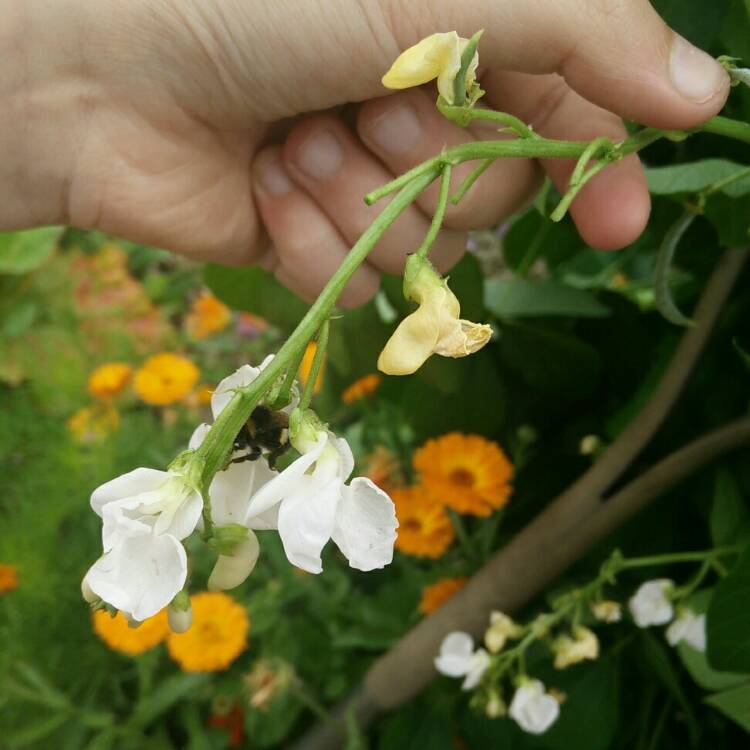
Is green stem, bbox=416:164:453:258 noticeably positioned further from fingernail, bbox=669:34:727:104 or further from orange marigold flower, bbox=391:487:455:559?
orange marigold flower, bbox=391:487:455:559

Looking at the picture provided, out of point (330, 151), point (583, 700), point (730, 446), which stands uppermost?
point (330, 151)

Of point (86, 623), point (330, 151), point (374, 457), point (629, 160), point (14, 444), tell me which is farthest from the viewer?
point (14, 444)

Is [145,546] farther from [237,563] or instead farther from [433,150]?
Result: [433,150]

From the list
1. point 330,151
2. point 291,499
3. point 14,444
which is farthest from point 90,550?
point 291,499

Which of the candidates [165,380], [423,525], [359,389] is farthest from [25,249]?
[423,525]

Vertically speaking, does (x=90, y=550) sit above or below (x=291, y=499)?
below

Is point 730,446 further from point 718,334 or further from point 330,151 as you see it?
point 330,151
